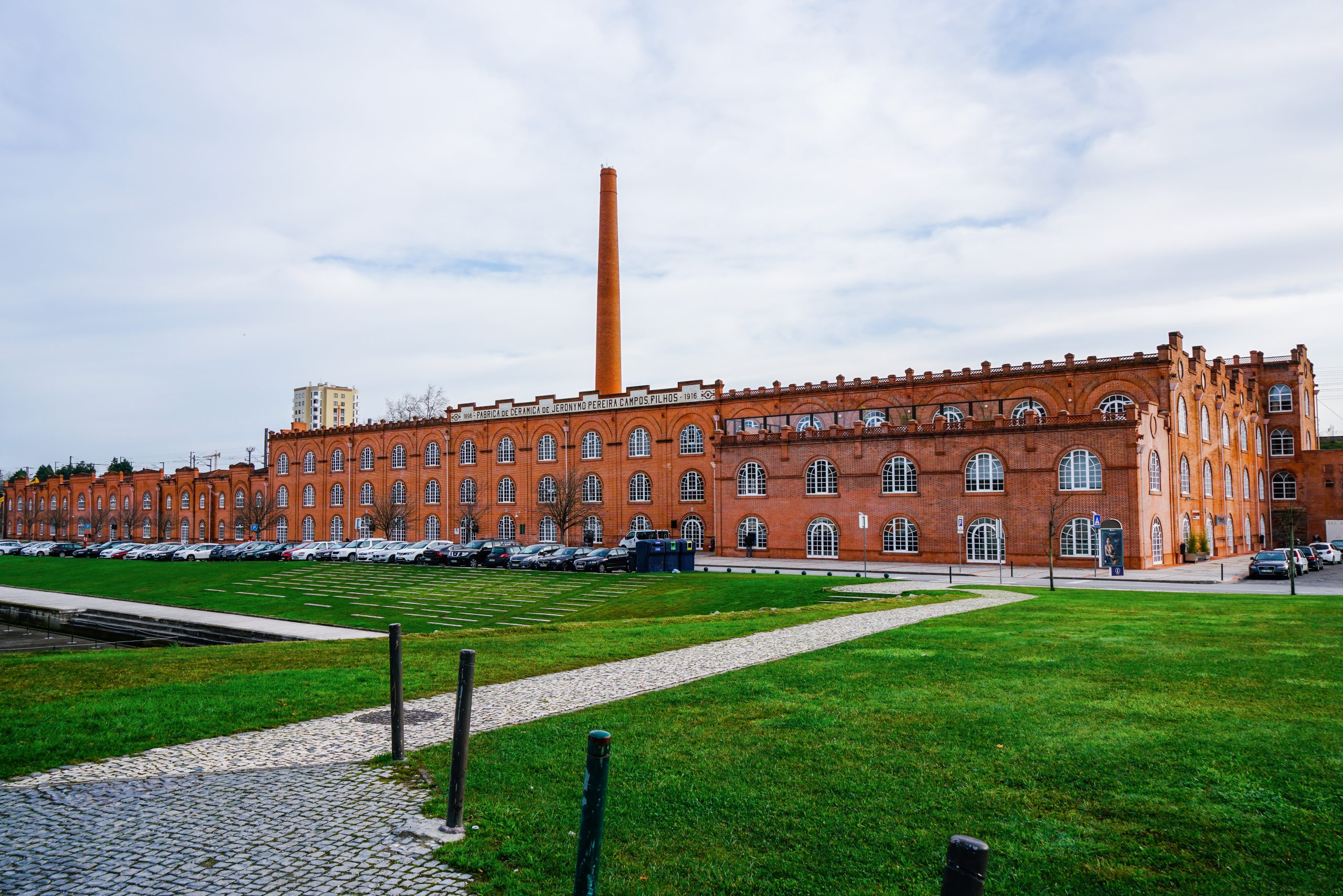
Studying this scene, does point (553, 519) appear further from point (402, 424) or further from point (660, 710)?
point (660, 710)

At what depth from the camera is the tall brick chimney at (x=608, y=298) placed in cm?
6462

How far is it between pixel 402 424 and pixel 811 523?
132ft

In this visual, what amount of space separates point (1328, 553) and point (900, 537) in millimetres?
26531

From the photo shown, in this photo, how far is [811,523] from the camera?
A: 4925cm

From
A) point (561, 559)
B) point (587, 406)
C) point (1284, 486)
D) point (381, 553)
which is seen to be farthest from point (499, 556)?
point (1284, 486)

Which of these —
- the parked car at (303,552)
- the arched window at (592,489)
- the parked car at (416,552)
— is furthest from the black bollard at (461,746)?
the arched window at (592,489)

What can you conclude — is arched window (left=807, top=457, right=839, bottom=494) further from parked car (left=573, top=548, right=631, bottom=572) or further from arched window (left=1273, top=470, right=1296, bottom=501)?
arched window (left=1273, top=470, right=1296, bottom=501)

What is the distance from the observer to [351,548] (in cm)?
5559

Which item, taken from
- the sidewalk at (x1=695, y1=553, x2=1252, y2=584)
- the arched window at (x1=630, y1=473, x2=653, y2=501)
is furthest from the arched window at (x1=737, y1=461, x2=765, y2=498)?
the arched window at (x1=630, y1=473, x2=653, y2=501)

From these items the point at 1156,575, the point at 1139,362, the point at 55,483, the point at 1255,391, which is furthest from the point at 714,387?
the point at 55,483

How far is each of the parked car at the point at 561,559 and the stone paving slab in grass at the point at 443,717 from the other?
29.3 meters

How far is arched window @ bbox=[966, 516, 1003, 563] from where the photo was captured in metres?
43.5

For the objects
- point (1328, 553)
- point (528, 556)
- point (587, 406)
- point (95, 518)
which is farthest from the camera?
point (95, 518)

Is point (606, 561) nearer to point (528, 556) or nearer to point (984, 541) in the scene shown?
point (528, 556)
